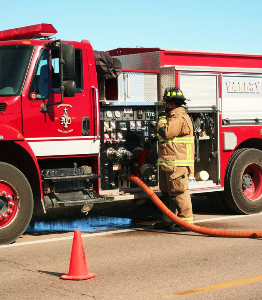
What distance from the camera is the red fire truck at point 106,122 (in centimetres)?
878

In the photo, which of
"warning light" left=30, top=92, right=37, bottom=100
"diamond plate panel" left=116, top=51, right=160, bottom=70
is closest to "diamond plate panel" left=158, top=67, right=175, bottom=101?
"diamond plate panel" left=116, top=51, right=160, bottom=70

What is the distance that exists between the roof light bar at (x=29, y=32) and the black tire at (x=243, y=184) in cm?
393

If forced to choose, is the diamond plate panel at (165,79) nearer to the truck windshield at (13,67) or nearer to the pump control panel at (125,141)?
the pump control panel at (125,141)

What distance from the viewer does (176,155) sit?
381 inches

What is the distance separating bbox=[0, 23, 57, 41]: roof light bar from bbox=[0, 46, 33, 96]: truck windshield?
Answer: 53 centimetres

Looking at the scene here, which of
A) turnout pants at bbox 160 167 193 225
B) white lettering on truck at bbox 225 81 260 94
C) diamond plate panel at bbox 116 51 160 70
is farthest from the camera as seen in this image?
white lettering on truck at bbox 225 81 260 94

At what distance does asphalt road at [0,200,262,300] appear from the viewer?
19.8 feet

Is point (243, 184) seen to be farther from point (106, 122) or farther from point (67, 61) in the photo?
point (67, 61)

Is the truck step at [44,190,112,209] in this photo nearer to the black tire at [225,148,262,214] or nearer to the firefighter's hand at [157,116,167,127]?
the firefighter's hand at [157,116,167,127]

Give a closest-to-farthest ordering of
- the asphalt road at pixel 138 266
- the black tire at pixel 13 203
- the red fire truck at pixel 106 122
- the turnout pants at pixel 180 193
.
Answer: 1. the asphalt road at pixel 138 266
2. the black tire at pixel 13 203
3. the red fire truck at pixel 106 122
4. the turnout pants at pixel 180 193

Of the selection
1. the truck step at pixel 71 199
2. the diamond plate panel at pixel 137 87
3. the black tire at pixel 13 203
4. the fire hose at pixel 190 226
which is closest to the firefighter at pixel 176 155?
the fire hose at pixel 190 226

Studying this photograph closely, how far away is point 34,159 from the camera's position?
→ 8789mm

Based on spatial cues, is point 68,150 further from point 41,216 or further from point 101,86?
point 41,216

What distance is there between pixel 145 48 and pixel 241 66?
192cm
